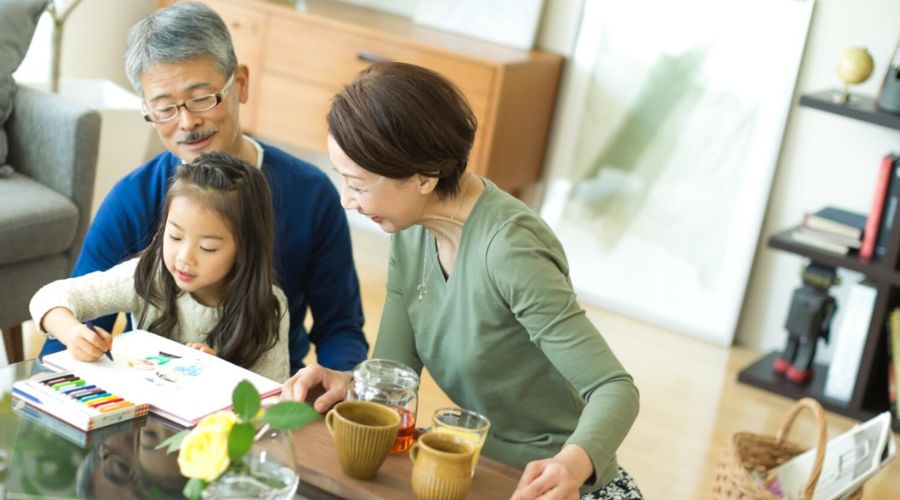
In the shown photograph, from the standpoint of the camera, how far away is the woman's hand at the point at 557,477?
134cm

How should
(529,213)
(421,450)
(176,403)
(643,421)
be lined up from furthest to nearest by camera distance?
(643,421), (529,213), (176,403), (421,450)

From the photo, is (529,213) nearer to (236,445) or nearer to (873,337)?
(236,445)

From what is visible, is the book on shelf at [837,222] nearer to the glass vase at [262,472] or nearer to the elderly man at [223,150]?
the elderly man at [223,150]

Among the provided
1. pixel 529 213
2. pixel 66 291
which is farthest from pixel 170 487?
pixel 529 213

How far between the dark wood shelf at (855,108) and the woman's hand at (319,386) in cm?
226

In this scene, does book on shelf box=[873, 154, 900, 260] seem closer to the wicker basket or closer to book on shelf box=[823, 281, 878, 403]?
book on shelf box=[823, 281, 878, 403]

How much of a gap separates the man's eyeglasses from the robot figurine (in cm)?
220

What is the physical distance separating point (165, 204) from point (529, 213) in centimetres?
58

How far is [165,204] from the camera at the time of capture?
1.81 meters

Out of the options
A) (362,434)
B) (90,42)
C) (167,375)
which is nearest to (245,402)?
(362,434)

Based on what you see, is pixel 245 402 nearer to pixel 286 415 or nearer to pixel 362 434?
pixel 286 415

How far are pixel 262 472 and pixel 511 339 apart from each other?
57 centimetres

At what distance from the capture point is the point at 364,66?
12.6ft

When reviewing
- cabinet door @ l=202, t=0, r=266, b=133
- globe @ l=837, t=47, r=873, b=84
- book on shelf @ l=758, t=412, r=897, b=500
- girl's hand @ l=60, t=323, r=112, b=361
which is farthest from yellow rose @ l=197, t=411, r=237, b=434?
cabinet door @ l=202, t=0, r=266, b=133
